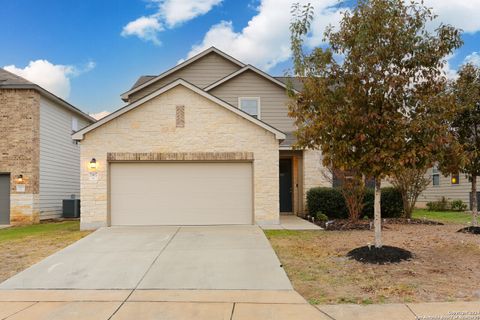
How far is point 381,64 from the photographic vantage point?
836 cm

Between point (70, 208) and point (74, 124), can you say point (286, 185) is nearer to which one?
point (70, 208)

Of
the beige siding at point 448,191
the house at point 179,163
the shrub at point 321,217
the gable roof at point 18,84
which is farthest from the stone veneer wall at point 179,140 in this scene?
the beige siding at point 448,191

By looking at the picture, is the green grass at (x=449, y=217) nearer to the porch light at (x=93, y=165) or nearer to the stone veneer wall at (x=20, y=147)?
the porch light at (x=93, y=165)

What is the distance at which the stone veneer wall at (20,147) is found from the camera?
56.0 ft

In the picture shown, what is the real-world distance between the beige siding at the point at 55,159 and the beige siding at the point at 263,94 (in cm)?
794

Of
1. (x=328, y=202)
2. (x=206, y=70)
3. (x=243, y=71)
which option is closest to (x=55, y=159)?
(x=206, y=70)

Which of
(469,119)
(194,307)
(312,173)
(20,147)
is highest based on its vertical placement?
(469,119)

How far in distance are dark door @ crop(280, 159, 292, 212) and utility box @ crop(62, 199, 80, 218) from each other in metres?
10.2

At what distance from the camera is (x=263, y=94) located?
1816cm

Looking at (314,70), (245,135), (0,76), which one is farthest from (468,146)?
(0,76)

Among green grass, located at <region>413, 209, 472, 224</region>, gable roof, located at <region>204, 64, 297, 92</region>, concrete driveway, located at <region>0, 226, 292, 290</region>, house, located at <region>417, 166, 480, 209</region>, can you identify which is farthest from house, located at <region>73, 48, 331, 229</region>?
house, located at <region>417, 166, 480, 209</region>

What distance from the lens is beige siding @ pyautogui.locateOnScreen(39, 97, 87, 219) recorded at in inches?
723

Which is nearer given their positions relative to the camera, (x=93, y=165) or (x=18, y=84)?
(x=93, y=165)

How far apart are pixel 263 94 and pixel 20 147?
10.8m
